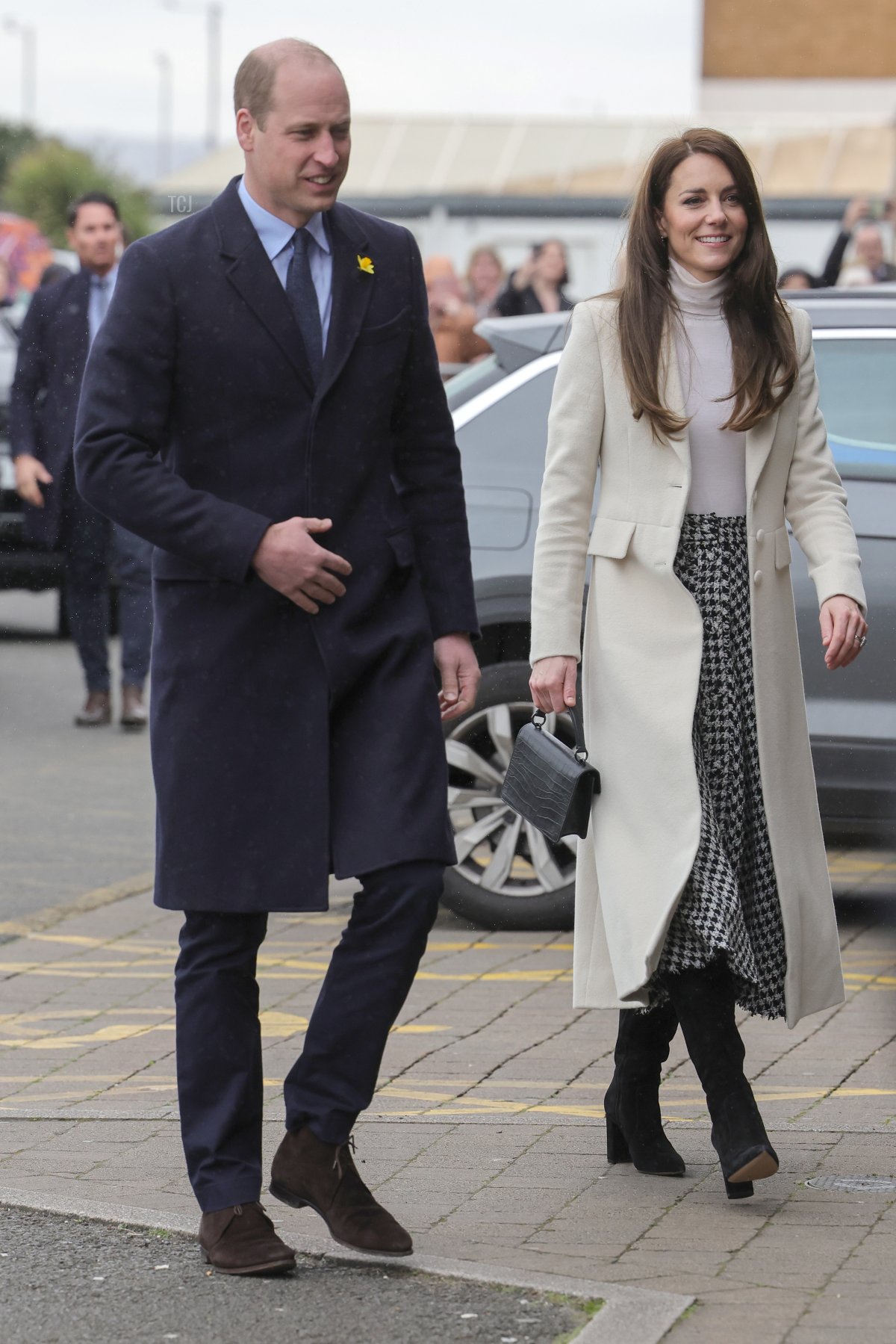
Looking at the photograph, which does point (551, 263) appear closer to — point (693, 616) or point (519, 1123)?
point (519, 1123)

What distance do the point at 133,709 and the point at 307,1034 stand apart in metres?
7.52

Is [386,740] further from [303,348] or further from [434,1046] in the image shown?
[434,1046]

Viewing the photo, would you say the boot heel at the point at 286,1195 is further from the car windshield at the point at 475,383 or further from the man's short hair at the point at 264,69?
the car windshield at the point at 475,383

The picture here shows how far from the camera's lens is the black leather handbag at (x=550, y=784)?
4.40 metres

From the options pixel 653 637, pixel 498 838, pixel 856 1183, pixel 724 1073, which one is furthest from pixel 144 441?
pixel 498 838

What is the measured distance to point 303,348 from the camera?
391 cm

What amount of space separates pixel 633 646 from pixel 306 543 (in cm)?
89

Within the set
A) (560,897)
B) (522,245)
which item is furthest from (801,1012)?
(522,245)

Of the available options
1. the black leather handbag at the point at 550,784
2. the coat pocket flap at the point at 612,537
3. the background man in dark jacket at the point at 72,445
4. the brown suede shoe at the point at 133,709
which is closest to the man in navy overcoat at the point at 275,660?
the black leather handbag at the point at 550,784

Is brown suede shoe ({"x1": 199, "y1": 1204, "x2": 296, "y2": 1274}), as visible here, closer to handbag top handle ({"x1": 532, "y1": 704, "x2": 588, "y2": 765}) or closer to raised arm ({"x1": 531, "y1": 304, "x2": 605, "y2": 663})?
handbag top handle ({"x1": 532, "y1": 704, "x2": 588, "y2": 765})

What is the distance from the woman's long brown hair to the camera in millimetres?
4426

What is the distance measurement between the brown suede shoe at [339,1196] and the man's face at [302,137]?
1583mm

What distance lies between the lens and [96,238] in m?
10.8

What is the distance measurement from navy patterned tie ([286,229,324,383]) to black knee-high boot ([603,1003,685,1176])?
1463 mm
